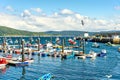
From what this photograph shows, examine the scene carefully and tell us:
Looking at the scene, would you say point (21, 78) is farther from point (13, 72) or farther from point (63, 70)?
point (63, 70)

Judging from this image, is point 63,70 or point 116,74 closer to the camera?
point 116,74

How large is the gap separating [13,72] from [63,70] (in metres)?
15.1

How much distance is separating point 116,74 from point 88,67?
17.3 metres

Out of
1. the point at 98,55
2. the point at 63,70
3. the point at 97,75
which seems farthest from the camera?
the point at 98,55

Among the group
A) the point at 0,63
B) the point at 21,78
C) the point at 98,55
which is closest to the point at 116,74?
the point at 21,78

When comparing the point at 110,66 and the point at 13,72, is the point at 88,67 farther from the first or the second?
the point at 13,72

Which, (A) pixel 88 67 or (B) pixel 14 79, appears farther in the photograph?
(A) pixel 88 67

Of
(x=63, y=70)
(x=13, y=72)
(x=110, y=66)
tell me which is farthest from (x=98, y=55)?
(x=13, y=72)

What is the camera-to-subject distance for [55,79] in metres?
78.2

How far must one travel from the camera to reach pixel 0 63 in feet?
315

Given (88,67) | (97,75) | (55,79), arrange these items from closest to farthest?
(55,79), (97,75), (88,67)

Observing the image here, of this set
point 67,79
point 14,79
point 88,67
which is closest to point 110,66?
point 88,67

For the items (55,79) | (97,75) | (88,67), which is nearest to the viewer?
(55,79)

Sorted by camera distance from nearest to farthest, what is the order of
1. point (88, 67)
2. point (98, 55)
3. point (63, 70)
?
point (63, 70), point (88, 67), point (98, 55)
